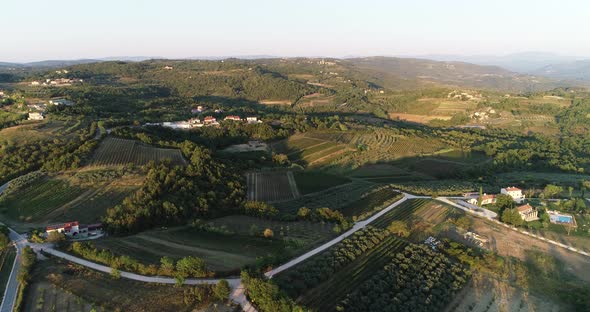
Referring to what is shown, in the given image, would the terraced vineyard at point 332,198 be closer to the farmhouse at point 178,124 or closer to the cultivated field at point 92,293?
the cultivated field at point 92,293

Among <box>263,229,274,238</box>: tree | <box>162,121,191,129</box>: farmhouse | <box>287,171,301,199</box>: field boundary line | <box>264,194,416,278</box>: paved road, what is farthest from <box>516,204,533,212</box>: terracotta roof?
<box>162,121,191,129</box>: farmhouse

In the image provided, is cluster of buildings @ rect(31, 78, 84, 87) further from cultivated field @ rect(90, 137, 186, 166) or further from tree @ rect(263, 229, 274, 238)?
tree @ rect(263, 229, 274, 238)

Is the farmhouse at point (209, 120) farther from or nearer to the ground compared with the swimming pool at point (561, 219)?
farther from the ground

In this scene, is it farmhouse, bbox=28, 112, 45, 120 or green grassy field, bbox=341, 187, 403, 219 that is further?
farmhouse, bbox=28, 112, 45, 120

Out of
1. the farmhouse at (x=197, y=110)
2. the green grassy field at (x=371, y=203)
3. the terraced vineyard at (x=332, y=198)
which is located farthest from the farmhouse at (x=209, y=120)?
the green grassy field at (x=371, y=203)

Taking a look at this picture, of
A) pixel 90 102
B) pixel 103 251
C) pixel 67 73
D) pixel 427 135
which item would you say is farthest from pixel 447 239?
pixel 67 73

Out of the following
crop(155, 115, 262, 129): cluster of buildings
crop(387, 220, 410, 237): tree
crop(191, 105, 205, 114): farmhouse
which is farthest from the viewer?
crop(191, 105, 205, 114): farmhouse

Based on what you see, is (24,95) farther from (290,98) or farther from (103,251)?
(290,98)
